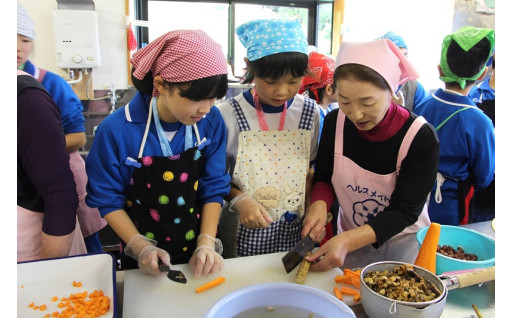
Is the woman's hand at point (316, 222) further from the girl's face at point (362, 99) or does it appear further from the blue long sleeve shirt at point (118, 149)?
the blue long sleeve shirt at point (118, 149)

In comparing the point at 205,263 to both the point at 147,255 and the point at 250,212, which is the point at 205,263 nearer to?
the point at 147,255

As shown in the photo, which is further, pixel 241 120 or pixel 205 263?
pixel 241 120

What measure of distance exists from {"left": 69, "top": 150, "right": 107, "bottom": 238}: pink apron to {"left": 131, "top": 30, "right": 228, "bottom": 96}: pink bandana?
2.65 ft

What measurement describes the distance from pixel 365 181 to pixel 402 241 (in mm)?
270

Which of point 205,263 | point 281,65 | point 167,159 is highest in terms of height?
point 281,65

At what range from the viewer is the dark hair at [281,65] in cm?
114

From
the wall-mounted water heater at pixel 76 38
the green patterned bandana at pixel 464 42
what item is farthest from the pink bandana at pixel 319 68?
the wall-mounted water heater at pixel 76 38

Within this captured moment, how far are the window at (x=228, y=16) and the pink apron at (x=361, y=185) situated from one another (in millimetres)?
2438

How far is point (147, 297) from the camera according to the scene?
0.85 m

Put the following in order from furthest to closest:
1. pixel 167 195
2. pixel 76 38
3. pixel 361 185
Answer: pixel 76 38 → pixel 361 185 → pixel 167 195

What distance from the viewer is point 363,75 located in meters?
1.02

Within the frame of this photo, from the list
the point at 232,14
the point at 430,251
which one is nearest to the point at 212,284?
the point at 430,251

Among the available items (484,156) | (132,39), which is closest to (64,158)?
(484,156)

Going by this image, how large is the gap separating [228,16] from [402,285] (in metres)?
3.30
